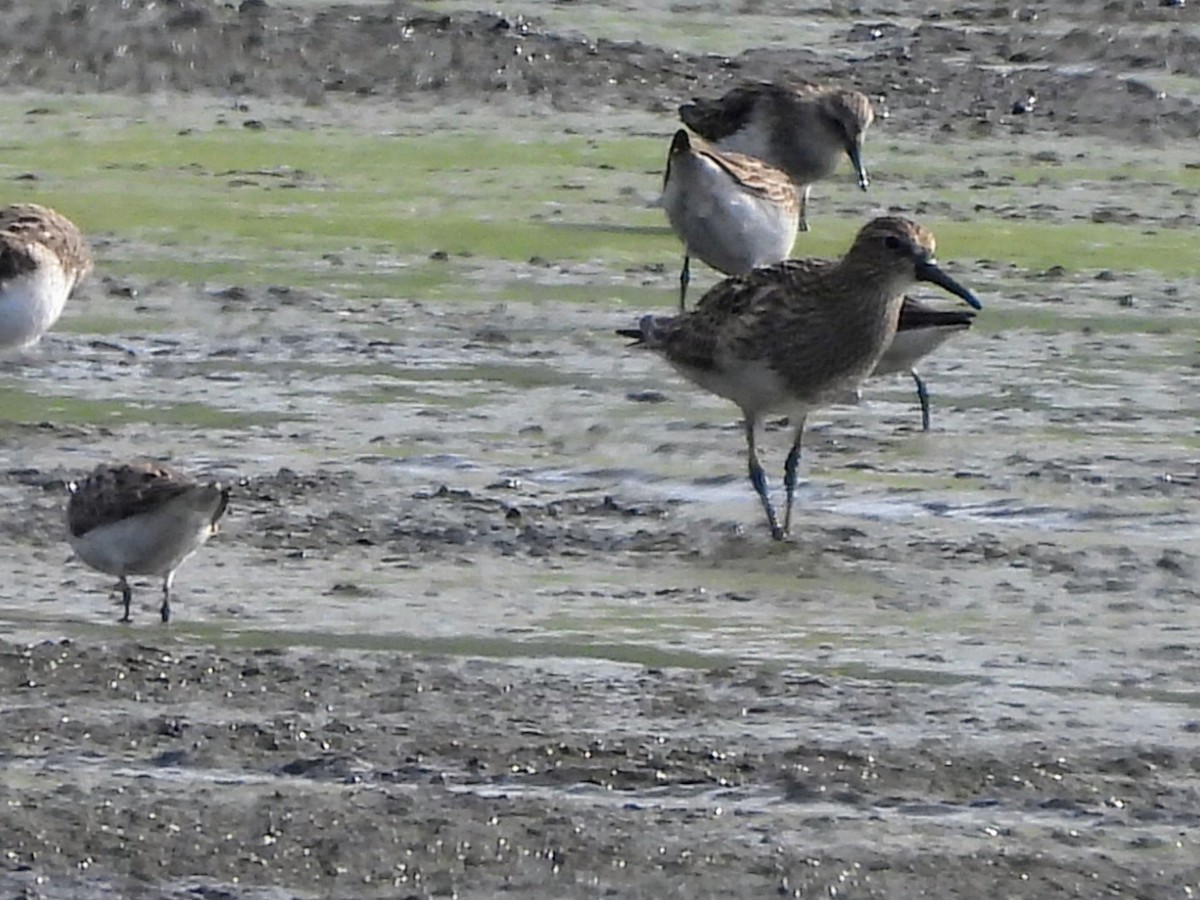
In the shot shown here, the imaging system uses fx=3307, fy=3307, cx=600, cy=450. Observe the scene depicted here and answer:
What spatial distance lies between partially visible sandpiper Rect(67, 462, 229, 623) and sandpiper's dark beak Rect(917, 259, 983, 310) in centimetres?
257

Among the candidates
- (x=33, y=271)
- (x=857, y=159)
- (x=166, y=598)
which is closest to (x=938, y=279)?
(x=166, y=598)

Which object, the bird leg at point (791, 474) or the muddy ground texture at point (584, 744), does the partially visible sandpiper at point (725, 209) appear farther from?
the bird leg at point (791, 474)

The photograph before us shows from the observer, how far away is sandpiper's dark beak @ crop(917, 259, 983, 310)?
413 inches

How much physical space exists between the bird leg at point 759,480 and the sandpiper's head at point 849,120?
561 centimetres

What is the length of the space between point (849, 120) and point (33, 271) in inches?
213

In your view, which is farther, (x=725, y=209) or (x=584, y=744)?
(x=725, y=209)

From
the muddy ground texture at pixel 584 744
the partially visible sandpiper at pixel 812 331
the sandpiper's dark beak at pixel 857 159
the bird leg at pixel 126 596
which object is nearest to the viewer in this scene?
the muddy ground texture at pixel 584 744

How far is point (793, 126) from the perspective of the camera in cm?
1631

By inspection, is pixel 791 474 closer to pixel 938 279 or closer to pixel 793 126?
pixel 938 279

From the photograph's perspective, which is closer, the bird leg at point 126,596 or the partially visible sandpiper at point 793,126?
the bird leg at point 126,596

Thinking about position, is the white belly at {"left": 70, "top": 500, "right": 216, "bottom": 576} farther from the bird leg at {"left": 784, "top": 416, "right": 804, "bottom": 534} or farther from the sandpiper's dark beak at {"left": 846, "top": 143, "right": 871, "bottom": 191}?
the sandpiper's dark beak at {"left": 846, "top": 143, "right": 871, "bottom": 191}

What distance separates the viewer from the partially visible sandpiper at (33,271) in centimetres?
1215

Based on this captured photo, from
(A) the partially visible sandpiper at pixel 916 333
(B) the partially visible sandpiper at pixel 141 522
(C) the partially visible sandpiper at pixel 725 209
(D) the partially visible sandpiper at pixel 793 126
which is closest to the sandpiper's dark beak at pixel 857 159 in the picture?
(D) the partially visible sandpiper at pixel 793 126

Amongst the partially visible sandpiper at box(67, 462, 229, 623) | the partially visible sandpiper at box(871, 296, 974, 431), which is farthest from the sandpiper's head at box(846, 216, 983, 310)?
the partially visible sandpiper at box(67, 462, 229, 623)
